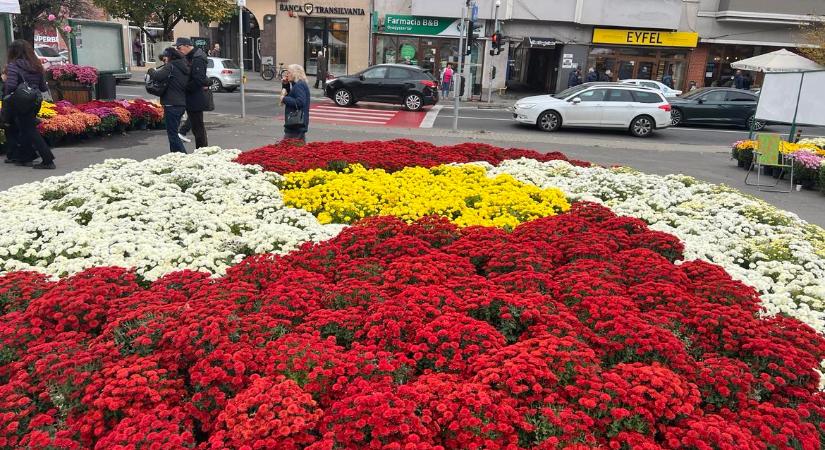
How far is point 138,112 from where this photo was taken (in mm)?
14070

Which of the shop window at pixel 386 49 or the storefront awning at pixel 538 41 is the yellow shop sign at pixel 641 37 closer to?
the storefront awning at pixel 538 41

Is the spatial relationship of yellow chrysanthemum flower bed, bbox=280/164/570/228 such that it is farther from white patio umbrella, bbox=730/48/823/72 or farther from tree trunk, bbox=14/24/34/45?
white patio umbrella, bbox=730/48/823/72

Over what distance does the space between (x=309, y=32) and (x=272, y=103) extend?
1185 cm

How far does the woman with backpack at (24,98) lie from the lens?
917 cm

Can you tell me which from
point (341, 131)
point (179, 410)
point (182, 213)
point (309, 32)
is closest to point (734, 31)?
point (309, 32)

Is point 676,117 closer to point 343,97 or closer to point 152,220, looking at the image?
point 343,97

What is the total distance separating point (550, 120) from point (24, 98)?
47.2ft

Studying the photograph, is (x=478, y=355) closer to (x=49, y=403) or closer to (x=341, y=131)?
(x=49, y=403)

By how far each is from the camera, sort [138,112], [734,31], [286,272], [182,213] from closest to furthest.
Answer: [286,272] < [182,213] < [138,112] < [734,31]

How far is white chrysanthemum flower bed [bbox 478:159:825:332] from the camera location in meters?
4.75

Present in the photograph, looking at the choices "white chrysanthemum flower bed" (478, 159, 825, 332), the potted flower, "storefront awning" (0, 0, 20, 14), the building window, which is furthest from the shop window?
"white chrysanthemum flower bed" (478, 159, 825, 332)

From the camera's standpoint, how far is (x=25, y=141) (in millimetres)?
9727

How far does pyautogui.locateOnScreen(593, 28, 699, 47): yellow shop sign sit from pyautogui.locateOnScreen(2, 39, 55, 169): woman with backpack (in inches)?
1107

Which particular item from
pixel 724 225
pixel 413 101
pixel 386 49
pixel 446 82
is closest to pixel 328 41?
pixel 386 49
